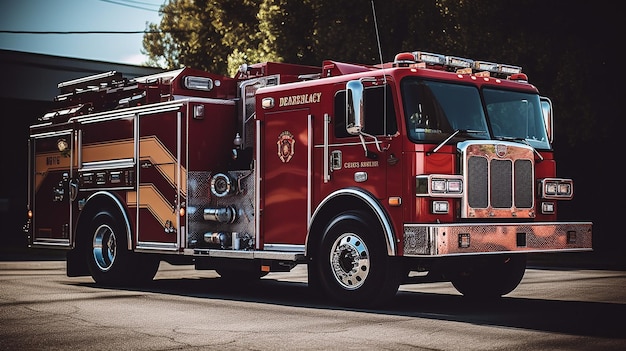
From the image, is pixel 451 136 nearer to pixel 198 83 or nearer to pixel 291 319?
pixel 291 319

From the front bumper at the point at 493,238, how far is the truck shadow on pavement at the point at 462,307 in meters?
0.70

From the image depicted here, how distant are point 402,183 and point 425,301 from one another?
227 cm

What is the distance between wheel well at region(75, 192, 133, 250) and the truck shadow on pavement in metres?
0.78

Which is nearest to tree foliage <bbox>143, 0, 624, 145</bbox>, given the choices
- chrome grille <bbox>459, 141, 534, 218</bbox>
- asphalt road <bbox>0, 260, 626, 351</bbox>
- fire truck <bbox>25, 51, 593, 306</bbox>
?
fire truck <bbox>25, 51, 593, 306</bbox>

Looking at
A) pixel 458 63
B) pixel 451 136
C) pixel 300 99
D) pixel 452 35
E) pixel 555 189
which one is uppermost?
pixel 452 35

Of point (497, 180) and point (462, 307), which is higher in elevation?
point (497, 180)

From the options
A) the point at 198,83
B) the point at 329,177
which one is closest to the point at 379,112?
the point at 329,177

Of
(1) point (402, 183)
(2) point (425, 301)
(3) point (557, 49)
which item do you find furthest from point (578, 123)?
(1) point (402, 183)

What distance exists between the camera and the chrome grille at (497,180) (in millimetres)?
11227

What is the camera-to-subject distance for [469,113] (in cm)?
1180

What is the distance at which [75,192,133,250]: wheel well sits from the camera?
14.8 meters

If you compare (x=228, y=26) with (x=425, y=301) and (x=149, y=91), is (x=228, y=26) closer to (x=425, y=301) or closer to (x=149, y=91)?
(x=149, y=91)

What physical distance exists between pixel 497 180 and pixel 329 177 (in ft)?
6.46

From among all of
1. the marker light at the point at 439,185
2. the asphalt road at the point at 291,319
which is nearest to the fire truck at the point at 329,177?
the marker light at the point at 439,185
